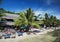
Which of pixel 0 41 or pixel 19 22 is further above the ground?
pixel 19 22

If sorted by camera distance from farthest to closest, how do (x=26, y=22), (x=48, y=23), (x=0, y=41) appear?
(x=48, y=23)
(x=26, y=22)
(x=0, y=41)

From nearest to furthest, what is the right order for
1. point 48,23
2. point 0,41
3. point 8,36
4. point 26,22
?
1. point 0,41
2. point 8,36
3. point 26,22
4. point 48,23

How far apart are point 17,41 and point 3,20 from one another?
42.6 feet

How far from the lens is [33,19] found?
22.8 metres

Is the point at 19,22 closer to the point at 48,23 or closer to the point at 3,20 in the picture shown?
the point at 3,20

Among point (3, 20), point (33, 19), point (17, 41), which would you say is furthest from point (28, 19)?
point (17, 41)

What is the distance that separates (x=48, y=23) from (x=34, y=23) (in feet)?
52.0

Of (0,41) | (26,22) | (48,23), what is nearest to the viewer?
(0,41)

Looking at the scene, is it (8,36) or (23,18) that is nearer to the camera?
(8,36)

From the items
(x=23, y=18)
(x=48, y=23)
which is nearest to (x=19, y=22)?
(x=23, y=18)

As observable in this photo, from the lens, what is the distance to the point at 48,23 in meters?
37.5

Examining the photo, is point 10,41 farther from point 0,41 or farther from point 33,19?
point 33,19

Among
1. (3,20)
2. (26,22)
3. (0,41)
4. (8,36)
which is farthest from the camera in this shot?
(3,20)

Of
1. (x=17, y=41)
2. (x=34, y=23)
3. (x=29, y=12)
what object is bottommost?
(x=17, y=41)
